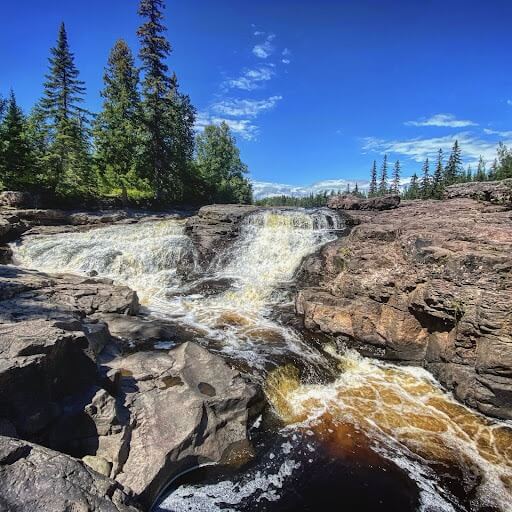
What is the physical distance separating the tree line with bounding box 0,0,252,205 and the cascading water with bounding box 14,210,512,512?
1647 cm

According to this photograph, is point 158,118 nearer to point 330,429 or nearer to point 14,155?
point 14,155

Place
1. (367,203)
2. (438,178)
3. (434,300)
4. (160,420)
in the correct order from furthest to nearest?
(438,178) → (367,203) → (434,300) → (160,420)

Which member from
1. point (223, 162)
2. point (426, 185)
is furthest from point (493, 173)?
point (223, 162)

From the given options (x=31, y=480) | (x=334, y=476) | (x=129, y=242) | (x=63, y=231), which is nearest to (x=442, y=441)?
(x=334, y=476)

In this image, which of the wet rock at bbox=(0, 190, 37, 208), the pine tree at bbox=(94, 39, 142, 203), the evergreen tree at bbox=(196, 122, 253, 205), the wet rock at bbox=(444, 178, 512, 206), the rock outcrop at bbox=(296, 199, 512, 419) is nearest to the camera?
the rock outcrop at bbox=(296, 199, 512, 419)

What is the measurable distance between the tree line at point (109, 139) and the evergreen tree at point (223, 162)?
870 centimetres

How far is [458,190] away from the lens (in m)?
20.8

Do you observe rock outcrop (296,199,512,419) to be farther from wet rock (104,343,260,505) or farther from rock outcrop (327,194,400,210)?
rock outcrop (327,194,400,210)

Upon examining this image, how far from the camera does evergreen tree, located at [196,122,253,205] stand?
4288 centimetres

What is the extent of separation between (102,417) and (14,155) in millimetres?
25663

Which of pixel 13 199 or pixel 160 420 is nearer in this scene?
pixel 160 420

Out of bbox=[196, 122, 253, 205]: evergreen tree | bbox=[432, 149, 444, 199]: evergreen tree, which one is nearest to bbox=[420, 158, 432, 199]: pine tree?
bbox=[432, 149, 444, 199]: evergreen tree

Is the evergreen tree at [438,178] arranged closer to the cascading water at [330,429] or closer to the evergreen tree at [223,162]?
the evergreen tree at [223,162]

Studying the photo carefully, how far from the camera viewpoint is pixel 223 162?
149ft
